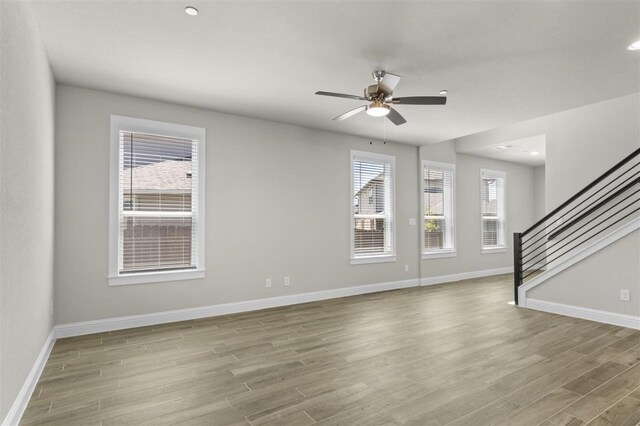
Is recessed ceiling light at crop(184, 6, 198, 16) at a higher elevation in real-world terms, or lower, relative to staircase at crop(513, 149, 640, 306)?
higher

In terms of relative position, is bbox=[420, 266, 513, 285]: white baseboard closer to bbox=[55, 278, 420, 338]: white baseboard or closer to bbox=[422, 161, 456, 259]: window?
bbox=[422, 161, 456, 259]: window

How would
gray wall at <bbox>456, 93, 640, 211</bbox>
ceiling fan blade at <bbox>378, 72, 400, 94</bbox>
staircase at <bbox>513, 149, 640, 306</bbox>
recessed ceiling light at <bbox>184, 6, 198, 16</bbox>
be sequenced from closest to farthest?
recessed ceiling light at <bbox>184, 6, 198, 16</bbox>
ceiling fan blade at <bbox>378, 72, 400, 94</bbox>
staircase at <bbox>513, 149, 640, 306</bbox>
gray wall at <bbox>456, 93, 640, 211</bbox>

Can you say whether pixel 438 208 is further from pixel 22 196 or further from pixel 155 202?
pixel 22 196

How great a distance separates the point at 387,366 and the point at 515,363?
43.9 inches

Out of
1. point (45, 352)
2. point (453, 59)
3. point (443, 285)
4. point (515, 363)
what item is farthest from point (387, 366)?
point (443, 285)

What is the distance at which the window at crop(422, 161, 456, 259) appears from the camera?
7250 mm

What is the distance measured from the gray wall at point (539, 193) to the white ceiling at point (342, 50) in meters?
5.47

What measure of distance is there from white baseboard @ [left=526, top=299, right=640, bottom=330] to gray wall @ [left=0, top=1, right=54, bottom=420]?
570 centimetres

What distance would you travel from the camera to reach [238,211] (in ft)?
16.3

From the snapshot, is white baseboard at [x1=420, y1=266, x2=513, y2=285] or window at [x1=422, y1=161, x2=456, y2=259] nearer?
white baseboard at [x1=420, y1=266, x2=513, y2=285]

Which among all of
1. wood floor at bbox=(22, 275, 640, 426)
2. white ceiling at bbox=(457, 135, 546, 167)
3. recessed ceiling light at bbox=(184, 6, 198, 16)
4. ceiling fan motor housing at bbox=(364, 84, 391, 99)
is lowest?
wood floor at bbox=(22, 275, 640, 426)

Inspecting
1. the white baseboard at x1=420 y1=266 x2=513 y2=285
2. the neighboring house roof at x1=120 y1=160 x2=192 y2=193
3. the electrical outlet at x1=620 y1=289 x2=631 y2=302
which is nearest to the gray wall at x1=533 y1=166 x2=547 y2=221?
the white baseboard at x1=420 y1=266 x2=513 y2=285

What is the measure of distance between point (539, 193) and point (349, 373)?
8642 mm

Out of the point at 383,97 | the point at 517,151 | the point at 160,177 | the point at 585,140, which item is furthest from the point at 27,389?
the point at 517,151
